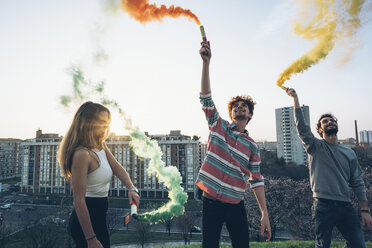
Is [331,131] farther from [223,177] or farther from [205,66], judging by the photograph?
[205,66]

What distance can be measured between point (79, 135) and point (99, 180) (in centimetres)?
59

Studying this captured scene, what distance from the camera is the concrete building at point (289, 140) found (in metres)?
78.1

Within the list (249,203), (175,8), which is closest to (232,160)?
(175,8)

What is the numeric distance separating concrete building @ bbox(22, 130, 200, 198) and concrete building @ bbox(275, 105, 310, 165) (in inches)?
1183

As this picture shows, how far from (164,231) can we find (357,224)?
1768 inches

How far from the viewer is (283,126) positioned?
81.9m

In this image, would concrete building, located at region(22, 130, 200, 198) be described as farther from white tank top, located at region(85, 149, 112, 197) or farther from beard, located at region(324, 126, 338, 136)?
white tank top, located at region(85, 149, 112, 197)

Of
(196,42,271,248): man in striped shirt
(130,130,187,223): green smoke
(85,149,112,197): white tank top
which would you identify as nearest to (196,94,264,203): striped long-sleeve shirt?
(196,42,271,248): man in striped shirt

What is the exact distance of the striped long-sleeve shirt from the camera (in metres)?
3.14

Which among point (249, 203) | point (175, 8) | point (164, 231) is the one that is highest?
point (175, 8)

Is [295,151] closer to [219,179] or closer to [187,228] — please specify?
[187,228]

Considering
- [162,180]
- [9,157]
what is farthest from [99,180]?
[9,157]

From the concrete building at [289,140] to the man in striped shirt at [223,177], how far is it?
266 feet

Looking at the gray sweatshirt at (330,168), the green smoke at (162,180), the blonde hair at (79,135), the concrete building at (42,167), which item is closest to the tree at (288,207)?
the green smoke at (162,180)
